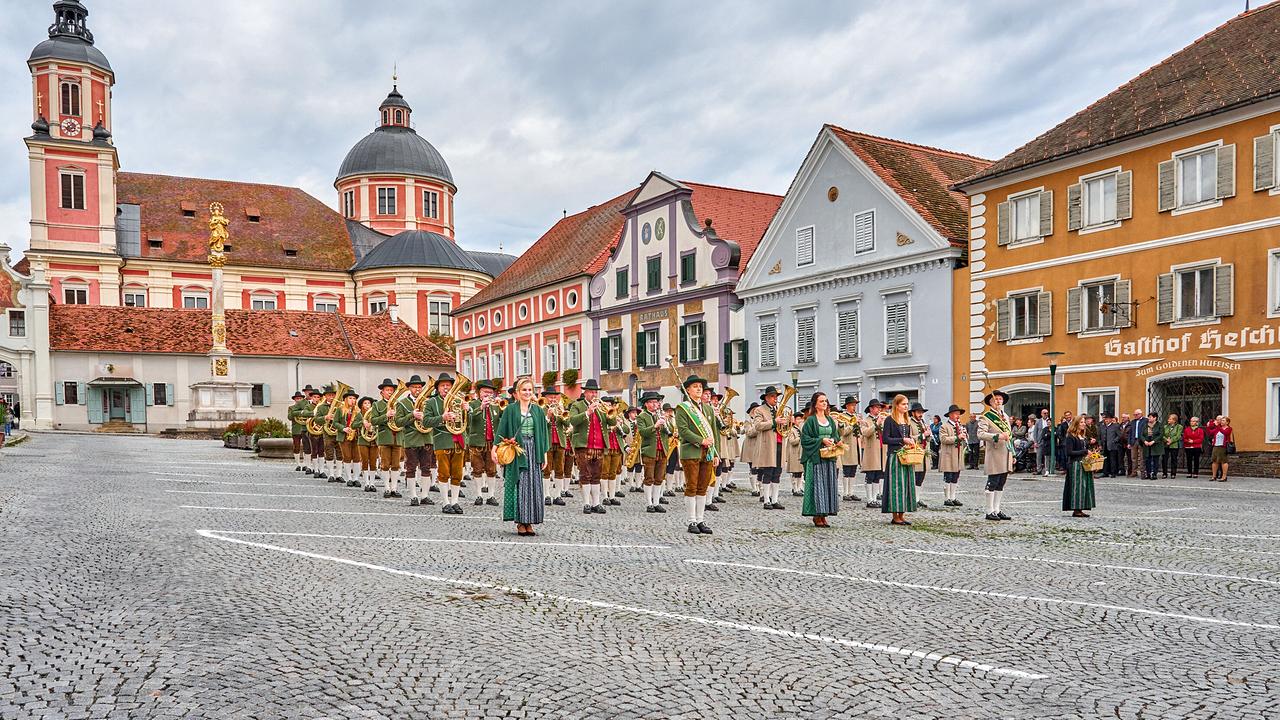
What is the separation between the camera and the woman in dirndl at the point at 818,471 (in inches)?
516

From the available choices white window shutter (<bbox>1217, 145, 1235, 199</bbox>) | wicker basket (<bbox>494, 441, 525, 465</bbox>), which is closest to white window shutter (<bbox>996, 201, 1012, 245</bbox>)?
white window shutter (<bbox>1217, 145, 1235, 199</bbox>)

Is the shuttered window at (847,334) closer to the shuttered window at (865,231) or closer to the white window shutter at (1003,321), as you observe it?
the shuttered window at (865,231)

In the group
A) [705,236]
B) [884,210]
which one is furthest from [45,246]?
[884,210]

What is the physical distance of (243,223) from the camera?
73875 mm

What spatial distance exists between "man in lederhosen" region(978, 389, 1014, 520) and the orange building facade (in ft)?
38.5

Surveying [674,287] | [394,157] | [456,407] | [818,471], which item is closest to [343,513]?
[456,407]

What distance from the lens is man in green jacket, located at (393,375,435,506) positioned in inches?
627

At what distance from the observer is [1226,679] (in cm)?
596

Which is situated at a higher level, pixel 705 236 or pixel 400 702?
pixel 705 236

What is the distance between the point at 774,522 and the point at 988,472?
3040 mm

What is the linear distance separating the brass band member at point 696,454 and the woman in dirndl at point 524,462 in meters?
1.83

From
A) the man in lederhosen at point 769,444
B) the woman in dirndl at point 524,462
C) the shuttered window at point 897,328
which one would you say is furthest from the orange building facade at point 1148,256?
the woman in dirndl at point 524,462

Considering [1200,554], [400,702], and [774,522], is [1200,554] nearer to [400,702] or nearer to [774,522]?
[774,522]

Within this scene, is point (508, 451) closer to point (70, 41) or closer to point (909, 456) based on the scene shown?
point (909, 456)
